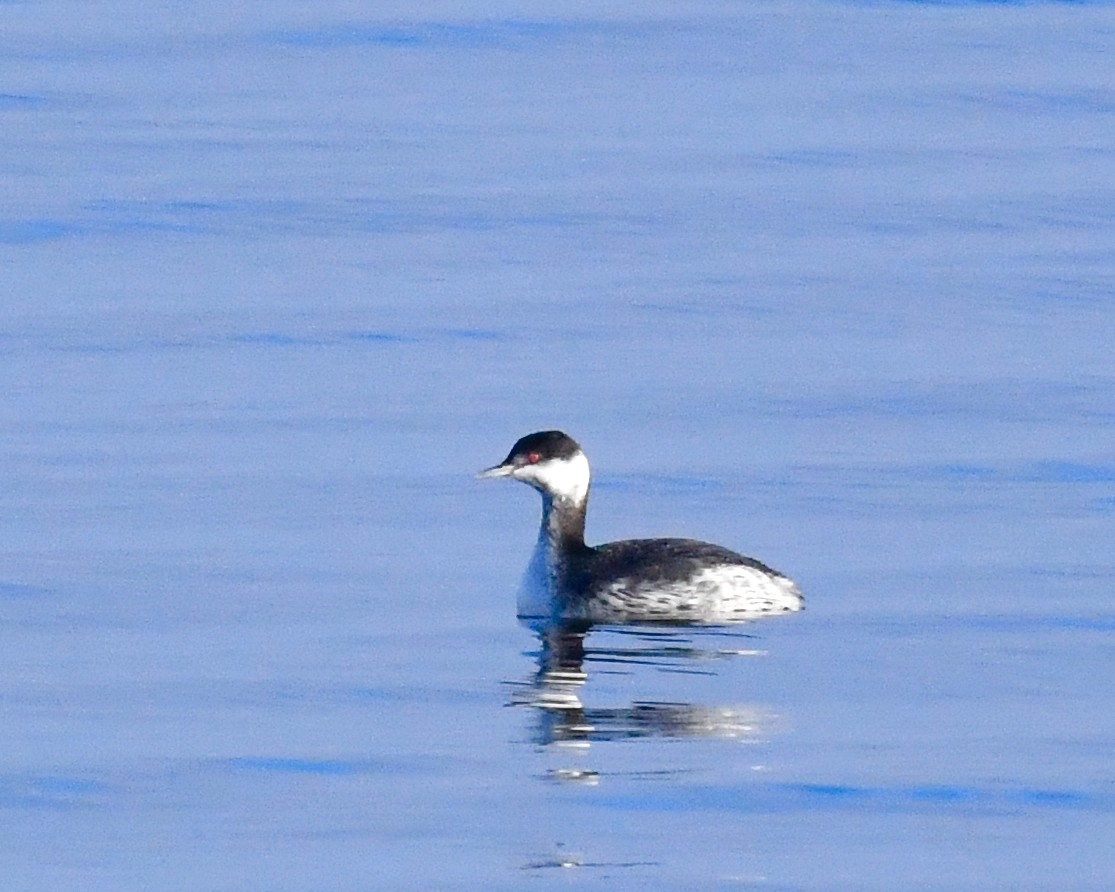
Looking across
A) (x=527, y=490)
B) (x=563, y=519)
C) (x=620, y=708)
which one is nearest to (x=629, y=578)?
(x=563, y=519)

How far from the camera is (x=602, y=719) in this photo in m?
11.6

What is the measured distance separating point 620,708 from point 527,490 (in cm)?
529

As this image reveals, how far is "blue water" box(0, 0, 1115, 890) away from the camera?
10.3 metres

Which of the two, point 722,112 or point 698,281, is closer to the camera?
point 698,281

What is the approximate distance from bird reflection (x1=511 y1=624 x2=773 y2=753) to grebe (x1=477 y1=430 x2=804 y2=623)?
1.13 ft

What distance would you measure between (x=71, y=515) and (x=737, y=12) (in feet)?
83.4

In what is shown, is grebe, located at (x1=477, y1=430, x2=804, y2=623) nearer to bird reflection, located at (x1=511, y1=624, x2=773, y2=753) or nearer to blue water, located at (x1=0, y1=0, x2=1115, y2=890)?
blue water, located at (x1=0, y1=0, x2=1115, y2=890)

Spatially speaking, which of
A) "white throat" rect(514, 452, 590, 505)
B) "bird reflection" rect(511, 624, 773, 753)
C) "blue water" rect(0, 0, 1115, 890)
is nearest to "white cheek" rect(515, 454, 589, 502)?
"white throat" rect(514, 452, 590, 505)

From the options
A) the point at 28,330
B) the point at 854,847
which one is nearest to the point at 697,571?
the point at 854,847

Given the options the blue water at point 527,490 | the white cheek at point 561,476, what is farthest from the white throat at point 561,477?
the blue water at point 527,490

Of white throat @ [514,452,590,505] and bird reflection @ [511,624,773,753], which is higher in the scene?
white throat @ [514,452,590,505]

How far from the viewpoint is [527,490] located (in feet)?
55.8

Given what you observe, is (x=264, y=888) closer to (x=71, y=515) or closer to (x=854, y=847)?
(x=854, y=847)

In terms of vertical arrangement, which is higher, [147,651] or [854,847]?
[147,651]
